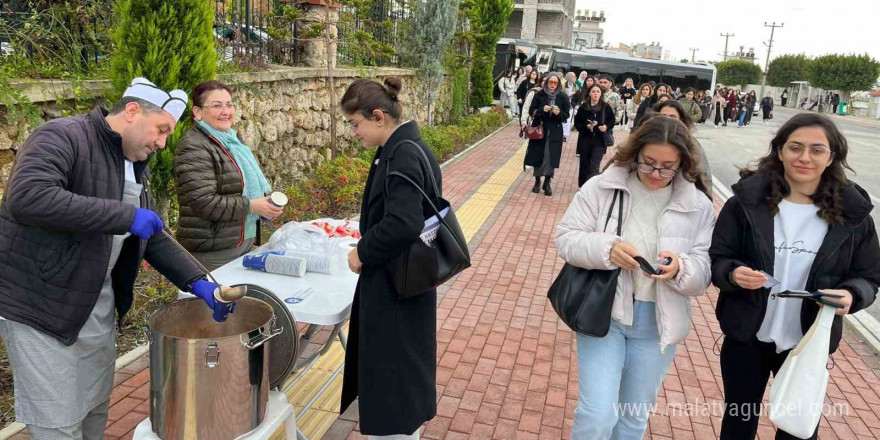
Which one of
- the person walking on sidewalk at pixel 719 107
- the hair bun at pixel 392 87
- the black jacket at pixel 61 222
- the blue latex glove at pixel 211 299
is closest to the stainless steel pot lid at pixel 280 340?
the blue latex glove at pixel 211 299

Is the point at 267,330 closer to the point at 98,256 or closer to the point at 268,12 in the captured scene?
the point at 98,256

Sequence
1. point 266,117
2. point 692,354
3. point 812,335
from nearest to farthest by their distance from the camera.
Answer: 1. point 812,335
2. point 692,354
3. point 266,117

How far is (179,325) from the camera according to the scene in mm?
2479

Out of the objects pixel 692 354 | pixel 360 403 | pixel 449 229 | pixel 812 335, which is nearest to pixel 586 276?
pixel 449 229

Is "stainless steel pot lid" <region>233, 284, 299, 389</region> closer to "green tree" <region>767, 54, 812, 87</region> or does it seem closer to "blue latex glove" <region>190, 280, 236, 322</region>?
"blue latex glove" <region>190, 280, 236, 322</region>

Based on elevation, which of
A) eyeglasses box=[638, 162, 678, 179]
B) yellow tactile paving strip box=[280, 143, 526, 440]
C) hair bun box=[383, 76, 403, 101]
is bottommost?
yellow tactile paving strip box=[280, 143, 526, 440]

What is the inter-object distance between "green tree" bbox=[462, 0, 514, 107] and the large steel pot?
1651cm

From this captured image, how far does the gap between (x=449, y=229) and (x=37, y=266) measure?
149 cm

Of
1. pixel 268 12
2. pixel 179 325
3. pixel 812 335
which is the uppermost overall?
pixel 268 12

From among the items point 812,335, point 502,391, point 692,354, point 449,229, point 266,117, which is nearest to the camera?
point 812,335

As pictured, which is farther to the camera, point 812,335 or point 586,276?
point 586,276

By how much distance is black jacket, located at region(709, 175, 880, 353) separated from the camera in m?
2.49

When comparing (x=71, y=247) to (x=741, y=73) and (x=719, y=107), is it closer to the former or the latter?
(x=719, y=107)

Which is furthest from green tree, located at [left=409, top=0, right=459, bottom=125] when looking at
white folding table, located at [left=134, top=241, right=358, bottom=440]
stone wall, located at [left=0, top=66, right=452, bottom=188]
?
white folding table, located at [left=134, top=241, right=358, bottom=440]
